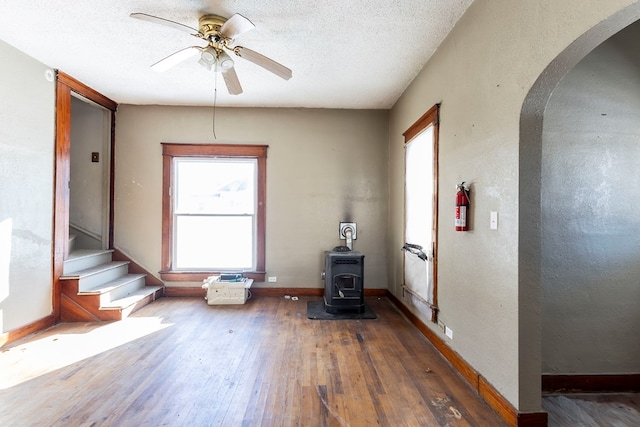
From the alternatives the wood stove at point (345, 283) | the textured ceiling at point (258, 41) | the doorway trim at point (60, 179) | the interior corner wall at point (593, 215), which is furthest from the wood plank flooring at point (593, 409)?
the doorway trim at point (60, 179)

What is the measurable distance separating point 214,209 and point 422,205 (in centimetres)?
297

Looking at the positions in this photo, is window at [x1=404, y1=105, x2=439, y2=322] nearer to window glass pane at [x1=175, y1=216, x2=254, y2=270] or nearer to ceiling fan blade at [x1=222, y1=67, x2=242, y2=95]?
ceiling fan blade at [x1=222, y1=67, x2=242, y2=95]

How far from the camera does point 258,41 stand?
2779mm

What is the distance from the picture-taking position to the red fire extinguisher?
230 cm

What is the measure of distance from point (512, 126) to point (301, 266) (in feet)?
11.1

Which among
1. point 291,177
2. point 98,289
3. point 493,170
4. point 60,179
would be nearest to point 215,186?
point 291,177

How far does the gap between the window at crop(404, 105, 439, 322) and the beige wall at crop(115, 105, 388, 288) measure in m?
0.92

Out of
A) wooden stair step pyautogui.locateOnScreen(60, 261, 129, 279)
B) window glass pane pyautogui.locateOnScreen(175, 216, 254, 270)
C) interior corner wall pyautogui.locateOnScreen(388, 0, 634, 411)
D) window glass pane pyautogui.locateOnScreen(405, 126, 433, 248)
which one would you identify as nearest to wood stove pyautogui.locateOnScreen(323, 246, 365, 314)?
window glass pane pyautogui.locateOnScreen(405, 126, 433, 248)

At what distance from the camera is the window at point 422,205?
9.53 ft

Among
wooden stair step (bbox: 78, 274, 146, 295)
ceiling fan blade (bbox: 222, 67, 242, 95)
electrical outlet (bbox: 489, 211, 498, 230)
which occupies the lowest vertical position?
wooden stair step (bbox: 78, 274, 146, 295)

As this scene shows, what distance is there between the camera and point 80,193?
4.44 meters

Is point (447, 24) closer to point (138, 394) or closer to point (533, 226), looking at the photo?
point (533, 226)

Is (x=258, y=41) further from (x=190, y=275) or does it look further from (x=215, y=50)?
(x=190, y=275)

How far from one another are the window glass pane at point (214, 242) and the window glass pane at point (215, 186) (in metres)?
0.15
